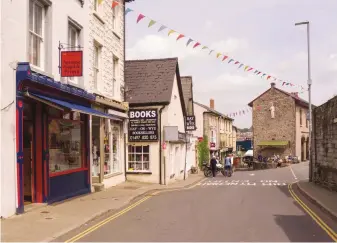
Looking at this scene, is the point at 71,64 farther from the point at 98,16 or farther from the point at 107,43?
the point at 107,43

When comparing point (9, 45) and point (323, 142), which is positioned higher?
point (9, 45)

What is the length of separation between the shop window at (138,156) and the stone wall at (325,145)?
8718mm

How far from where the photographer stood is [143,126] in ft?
76.5

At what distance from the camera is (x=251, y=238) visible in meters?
8.12

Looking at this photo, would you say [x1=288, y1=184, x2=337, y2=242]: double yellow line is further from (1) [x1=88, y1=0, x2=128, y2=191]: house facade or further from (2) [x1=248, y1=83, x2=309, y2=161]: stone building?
(2) [x1=248, y1=83, x2=309, y2=161]: stone building

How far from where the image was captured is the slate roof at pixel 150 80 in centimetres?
2370

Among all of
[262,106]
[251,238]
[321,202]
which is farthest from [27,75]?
[262,106]

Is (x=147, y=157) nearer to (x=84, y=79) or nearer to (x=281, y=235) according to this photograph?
(x=84, y=79)

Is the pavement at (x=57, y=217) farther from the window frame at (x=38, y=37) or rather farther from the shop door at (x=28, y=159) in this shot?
the window frame at (x=38, y=37)

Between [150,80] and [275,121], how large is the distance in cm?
3517

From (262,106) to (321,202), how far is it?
45.5m

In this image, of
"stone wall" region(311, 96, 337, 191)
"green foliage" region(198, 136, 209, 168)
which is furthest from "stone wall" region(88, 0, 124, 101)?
"green foliage" region(198, 136, 209, 168)

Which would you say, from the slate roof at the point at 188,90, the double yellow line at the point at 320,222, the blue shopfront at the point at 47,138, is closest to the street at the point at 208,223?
the double yellow line at the point at 320,222

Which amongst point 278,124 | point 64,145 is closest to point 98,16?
point 64,145
